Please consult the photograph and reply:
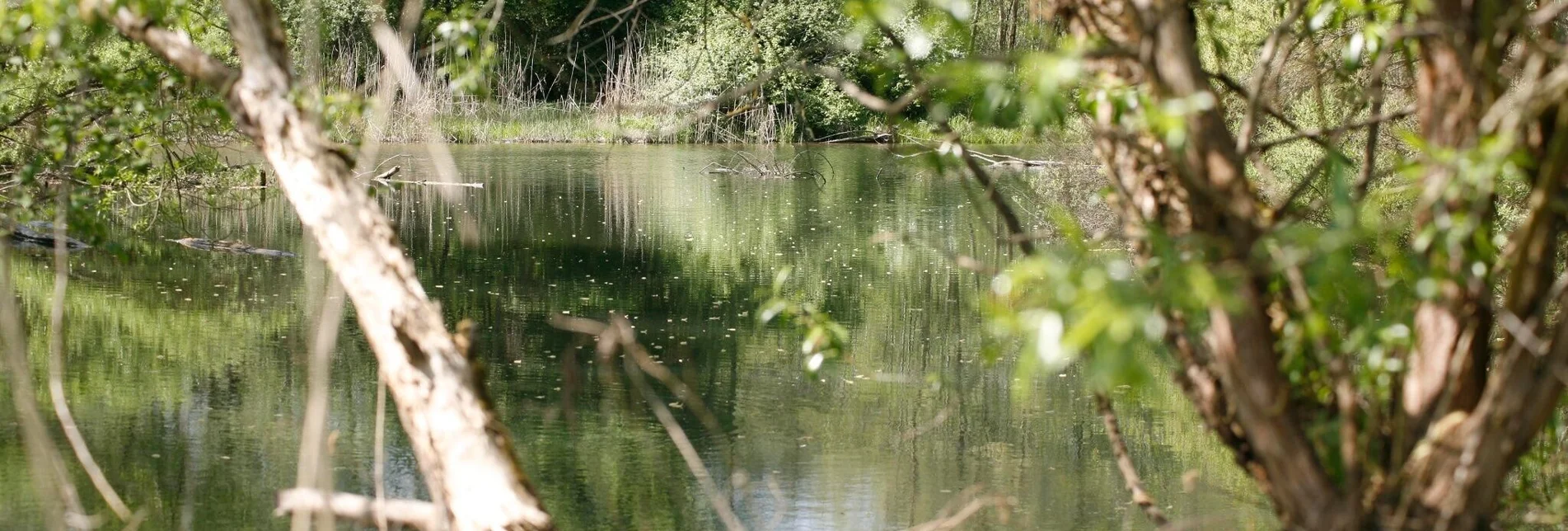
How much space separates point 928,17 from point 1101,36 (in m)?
0.23

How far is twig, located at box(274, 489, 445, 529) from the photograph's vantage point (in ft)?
6.36

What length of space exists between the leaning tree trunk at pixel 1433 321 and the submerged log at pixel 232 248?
40.9 ft

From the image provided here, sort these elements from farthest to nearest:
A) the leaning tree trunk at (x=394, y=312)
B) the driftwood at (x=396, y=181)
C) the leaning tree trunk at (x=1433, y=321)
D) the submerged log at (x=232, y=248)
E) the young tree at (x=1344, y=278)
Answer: the submerged log at (x=232, y=248) < the driftwood at (x=396, y=181) < the leaning tree trunk at (x=394, y=312) < the leaning tree trunk at (x=1433, y=321) < the young tree at (x=1344, y=278)

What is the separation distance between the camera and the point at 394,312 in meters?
2.06

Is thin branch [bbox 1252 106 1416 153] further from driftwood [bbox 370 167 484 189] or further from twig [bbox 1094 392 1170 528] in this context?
driftwood [bbox 370 167 484 189]

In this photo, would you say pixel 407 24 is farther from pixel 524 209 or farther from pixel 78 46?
pixel 524 209

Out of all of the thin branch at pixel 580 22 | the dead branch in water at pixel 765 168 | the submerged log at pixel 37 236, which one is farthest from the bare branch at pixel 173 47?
the dead branch in water at pixel 765 168

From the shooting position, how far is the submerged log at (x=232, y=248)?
13188 millimetres

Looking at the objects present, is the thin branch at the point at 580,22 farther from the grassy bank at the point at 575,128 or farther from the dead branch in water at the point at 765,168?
the grassy bank at the point at 575,128

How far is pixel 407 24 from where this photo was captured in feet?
5.83

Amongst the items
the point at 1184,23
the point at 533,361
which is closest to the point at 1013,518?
the point at 533,361

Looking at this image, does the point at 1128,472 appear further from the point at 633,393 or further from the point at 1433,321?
the point at 633,393

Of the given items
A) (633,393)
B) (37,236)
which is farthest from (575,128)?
(633,393)

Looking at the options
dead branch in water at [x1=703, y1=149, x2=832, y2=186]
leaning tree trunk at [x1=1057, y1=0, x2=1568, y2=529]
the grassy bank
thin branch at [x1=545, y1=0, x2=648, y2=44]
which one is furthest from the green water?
the grassy bank
